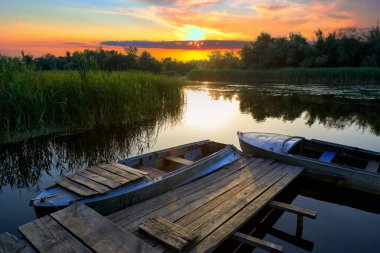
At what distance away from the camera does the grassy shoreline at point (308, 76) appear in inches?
1122

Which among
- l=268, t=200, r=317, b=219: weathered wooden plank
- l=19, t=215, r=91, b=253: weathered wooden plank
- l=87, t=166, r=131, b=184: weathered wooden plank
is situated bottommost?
l=268, t=200, r=317, b=219: weathered wooden plank

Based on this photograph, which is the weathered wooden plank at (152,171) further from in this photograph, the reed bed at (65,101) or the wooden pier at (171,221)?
the reed bed at (65,101)

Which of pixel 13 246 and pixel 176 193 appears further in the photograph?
pixel 176 193

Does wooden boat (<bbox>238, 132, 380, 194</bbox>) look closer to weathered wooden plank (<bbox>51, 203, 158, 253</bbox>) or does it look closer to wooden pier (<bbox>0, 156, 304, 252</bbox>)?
wooden pier (<bbox>0, 156, 304, 252</bbox>)

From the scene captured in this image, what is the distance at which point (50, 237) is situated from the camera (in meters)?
3.35

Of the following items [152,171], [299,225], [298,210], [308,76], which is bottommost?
[299,225]

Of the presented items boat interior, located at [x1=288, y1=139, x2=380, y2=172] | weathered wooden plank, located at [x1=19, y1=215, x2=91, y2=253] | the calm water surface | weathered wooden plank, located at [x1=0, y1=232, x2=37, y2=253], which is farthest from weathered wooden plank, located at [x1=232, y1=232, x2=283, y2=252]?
boat interior, located at [x1=288, y1=139, x2=380, y2=172]

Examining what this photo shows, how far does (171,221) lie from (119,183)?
1173 mm

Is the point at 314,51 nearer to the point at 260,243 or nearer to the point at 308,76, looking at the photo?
the point at 308,76

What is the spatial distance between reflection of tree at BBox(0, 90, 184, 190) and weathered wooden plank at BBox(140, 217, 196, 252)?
366cm

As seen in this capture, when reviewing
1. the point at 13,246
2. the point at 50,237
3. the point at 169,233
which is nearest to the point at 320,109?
the point at 169,233

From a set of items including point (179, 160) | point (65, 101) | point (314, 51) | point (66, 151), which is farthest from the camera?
point (314, 51)

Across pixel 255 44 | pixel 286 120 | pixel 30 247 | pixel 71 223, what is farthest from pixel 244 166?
Result: pixel 255 44

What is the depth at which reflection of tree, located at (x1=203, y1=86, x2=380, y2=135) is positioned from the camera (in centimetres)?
1309
